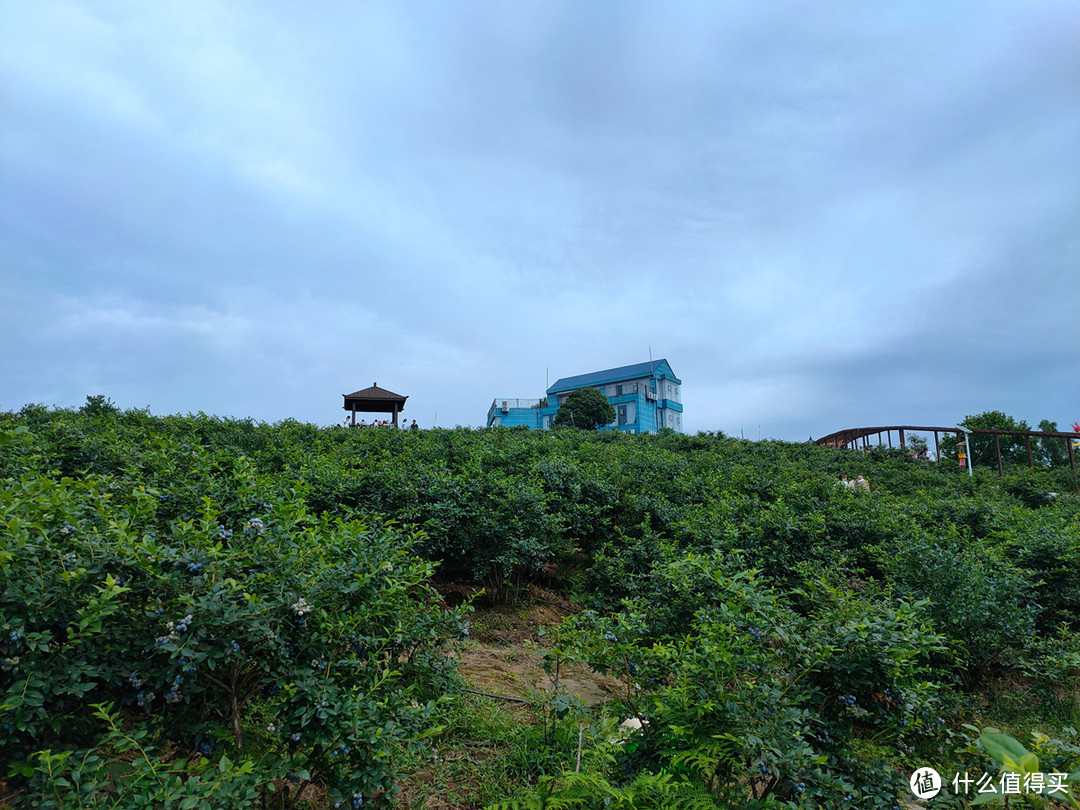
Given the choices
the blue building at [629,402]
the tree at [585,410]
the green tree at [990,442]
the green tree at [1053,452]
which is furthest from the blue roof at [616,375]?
the green tree at [1053,452]

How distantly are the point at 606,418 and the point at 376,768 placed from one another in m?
40.1

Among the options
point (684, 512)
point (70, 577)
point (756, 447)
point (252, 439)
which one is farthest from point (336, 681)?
point (756, 447)

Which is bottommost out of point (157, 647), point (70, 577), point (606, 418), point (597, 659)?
point (597, 659)

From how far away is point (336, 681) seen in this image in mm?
2330

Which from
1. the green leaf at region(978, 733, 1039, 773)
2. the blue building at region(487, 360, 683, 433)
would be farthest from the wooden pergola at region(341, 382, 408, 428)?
the blue building at region(487, 360, 683, 433)

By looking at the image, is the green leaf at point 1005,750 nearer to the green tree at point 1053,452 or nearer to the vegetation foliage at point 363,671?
the vegetation foliage at point 363,671

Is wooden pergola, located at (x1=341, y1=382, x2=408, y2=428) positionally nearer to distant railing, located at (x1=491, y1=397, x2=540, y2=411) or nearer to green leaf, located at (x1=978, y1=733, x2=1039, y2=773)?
green leaf, located at (x1=978, y1=733, x2=1039, y2=773)

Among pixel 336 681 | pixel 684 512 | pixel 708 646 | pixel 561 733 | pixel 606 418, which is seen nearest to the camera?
pixel 336 681

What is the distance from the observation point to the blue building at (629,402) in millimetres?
52375

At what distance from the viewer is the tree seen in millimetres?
40219

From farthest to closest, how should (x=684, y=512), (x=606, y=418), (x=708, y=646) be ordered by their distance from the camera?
1. (x=606, y=418)
2. (x=684, y=512)
3. (x=708, y=646)

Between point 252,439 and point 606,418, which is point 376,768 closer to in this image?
point 252,439

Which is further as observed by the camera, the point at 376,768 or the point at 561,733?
the point at 561,733

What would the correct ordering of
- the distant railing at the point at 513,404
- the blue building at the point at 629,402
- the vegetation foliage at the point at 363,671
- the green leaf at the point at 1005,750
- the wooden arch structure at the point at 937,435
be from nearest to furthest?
the green leaf at the point at 1005,750
the vegetation foliage at the point at 363,671
the wooden arch structure at the point at 937,435
the blue building at the point at 629,402
the distant railing at the point at 513,404
